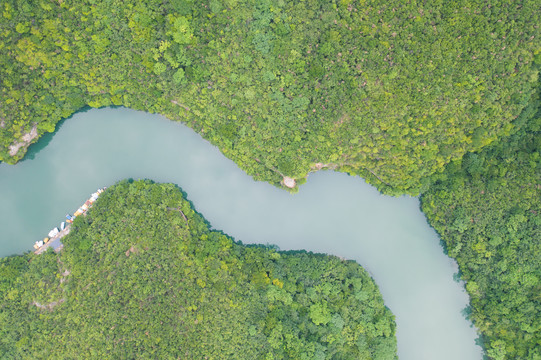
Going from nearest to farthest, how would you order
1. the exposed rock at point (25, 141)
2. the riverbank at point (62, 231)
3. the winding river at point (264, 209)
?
1. the exposed rock at point (25, 141)
2. the riverbank at point (62, 231)
3. the winding river at point (264, 209)

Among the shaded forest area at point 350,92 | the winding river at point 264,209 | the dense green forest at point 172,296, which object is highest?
the shaded forest area at point 350,92

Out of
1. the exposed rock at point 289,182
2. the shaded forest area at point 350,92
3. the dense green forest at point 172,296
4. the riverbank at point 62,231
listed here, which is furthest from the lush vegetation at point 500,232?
the riverbank at point 62,231

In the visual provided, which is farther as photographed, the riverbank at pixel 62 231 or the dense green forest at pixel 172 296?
the riverbank at pixel 62 231

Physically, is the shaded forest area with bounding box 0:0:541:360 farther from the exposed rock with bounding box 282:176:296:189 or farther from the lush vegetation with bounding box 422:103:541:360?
the exposed rock with bounding box 282:176:296:189

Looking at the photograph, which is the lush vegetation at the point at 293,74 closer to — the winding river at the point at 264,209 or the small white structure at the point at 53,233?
the winding river at the point at 264,209

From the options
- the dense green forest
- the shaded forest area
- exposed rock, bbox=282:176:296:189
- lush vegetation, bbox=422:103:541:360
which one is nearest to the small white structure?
the dense green forest

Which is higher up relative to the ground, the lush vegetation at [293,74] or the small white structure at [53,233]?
the lush vegetation at [293,74]

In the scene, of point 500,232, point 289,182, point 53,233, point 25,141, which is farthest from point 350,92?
point 25,141
